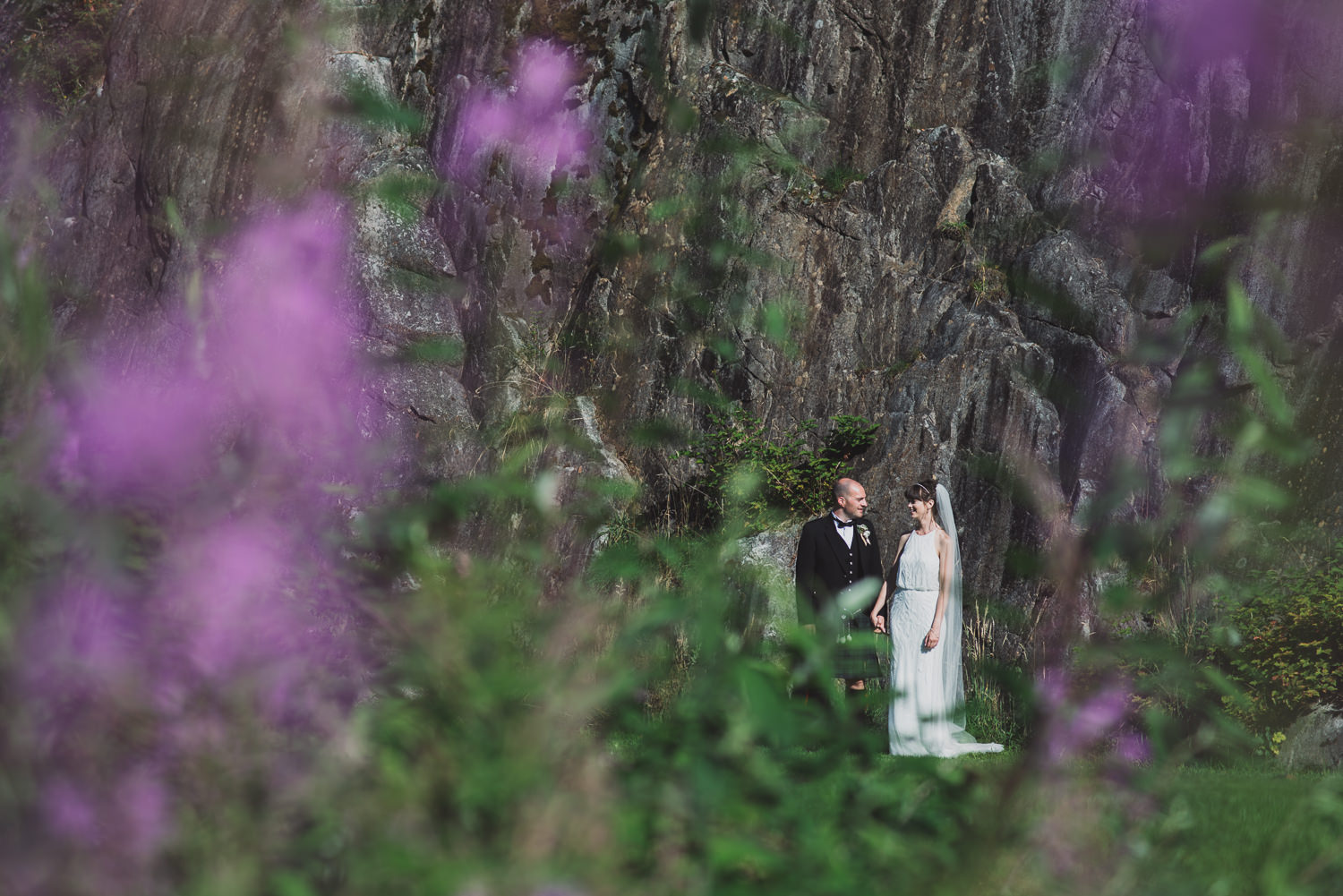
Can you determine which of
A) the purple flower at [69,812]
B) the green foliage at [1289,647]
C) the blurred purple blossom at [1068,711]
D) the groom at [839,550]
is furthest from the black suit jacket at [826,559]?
the purple flower at [69,812]

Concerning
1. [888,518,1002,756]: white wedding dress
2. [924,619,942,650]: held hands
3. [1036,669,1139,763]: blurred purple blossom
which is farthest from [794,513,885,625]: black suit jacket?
[1036,669,1139,763]: blurred purple blossom

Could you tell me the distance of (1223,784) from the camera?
3.80 metres

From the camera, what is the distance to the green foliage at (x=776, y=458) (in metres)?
12.2

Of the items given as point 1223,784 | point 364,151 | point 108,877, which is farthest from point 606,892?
point 364,151

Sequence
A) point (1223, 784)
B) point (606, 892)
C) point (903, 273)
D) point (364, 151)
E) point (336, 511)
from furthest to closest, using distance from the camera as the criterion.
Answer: point (364, 151) < point (903, 273) < point (1223, 784) < point (336, 511) < point (606, 892)

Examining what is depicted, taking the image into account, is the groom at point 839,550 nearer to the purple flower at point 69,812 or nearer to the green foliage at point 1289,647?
the green foliage at point 1289,647

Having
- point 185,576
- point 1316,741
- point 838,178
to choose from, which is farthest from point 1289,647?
point 838,178

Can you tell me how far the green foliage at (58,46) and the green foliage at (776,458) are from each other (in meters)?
11.3

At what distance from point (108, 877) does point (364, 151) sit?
14.9 m

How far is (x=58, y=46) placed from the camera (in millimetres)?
A: 17609

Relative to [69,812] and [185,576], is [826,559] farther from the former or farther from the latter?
[69,812]

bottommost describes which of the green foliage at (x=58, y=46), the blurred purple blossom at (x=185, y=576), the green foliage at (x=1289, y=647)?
the green foliage at (x=1289, y=647)

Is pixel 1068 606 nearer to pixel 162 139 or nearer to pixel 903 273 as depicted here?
pixel 903 273

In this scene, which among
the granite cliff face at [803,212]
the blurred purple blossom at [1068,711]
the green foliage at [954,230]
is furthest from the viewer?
the green foliage at [954,230]
